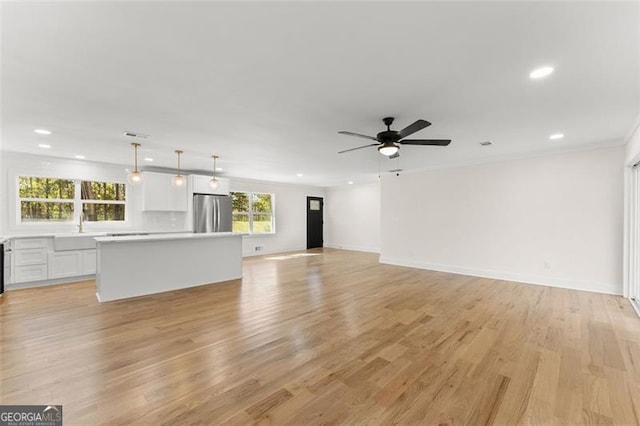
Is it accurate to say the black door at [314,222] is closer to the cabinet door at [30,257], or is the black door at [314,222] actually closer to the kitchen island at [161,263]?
the kitchen island at [161,263]

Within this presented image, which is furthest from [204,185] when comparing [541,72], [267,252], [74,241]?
[541,72]

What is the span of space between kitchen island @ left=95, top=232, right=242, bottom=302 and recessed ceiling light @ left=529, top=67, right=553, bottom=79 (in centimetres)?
516

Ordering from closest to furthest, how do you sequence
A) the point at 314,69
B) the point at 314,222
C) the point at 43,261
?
the point at 314,69 < the point at 43,261 < the point at 314,222

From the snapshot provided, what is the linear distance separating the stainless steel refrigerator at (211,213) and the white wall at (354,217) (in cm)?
464

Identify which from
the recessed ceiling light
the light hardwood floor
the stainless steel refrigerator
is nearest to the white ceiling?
the recessed ceiling light

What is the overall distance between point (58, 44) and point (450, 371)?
395 centimetres

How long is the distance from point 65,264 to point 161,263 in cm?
232

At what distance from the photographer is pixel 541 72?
2.24 meters

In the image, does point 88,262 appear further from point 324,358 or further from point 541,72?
point 541,72

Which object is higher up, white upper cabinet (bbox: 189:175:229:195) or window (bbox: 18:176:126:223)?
white upper cabinet (bbox: 189:175:229:195)

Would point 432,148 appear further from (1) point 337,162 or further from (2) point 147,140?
Result: (2) point 147,140

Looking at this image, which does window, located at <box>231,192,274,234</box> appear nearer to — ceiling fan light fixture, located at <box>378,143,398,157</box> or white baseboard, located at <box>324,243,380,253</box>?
white baseboard, located at <box>324,243,380,253</box>

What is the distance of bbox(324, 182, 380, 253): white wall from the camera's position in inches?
377

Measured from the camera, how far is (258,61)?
2.09 m
